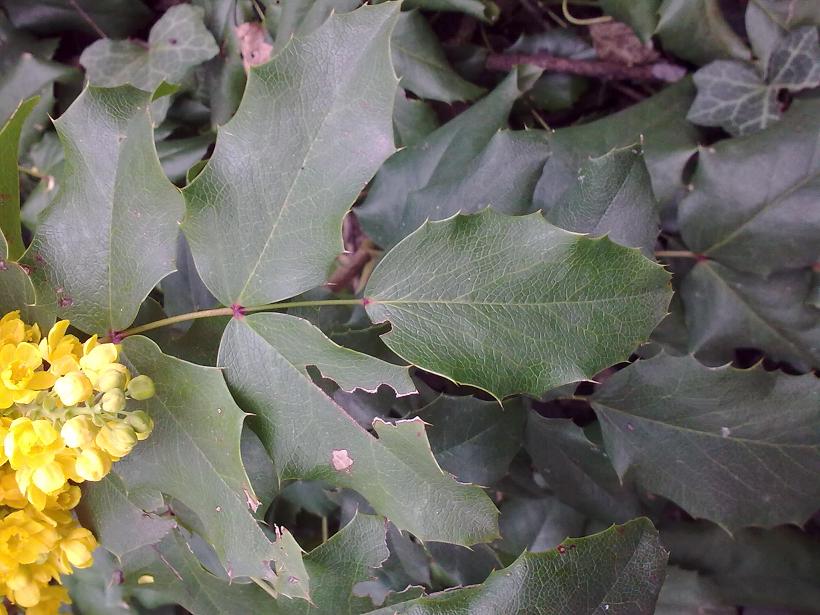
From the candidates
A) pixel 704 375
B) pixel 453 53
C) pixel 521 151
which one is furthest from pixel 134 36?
pixel 704 375

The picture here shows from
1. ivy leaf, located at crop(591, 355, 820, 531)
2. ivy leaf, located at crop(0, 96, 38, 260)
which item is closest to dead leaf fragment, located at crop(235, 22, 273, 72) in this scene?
ivy leaf, located at crop(0, 96, 38, 260)

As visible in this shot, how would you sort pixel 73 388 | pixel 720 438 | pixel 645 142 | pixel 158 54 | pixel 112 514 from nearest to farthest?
pixel 73 388 < pixel 112 514 < pixel 720 438 < pixel 645 142 < pixel 158 54

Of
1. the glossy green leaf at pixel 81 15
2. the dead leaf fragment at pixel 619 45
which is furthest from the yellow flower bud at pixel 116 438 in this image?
the dead leaf fragment at pixel 619 45

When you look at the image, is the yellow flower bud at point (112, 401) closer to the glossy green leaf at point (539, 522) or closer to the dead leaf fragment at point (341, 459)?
the dead leaf fragment at point (341, 459)

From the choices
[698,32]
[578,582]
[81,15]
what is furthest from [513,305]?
[81,15]

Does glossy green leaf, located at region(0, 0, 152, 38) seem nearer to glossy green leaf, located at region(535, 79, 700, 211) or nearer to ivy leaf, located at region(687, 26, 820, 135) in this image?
glossy green leaf, located at region(535, 79, 700, 211)

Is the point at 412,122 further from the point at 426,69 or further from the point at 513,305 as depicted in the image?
the point at 513,305
